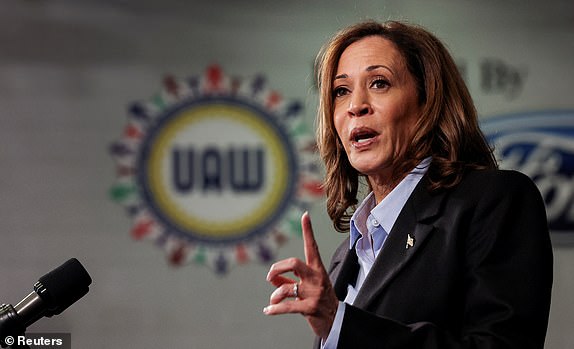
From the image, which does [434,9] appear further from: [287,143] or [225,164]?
[225,164]

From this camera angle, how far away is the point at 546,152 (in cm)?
400

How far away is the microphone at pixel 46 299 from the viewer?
1353mm

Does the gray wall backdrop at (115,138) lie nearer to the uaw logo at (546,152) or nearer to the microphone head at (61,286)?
the uaw logo at (546,152)

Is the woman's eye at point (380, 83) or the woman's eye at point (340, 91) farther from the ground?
the woman's eye at point (380, 83)

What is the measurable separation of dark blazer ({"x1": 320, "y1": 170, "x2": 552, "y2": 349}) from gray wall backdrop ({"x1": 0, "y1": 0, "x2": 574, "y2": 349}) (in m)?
2.25

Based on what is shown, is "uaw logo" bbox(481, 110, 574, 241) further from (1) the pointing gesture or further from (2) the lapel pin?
(1) the pointing gesture

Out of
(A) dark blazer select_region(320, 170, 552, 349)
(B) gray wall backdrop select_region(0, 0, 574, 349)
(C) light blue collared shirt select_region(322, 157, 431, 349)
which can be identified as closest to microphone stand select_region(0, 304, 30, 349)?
(A) dark blazer select_region(320, 170, 552, 349)

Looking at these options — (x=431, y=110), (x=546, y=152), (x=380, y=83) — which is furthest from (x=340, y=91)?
(x=546, y=152)

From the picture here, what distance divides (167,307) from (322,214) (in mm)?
826

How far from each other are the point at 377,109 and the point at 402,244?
31 centimetres

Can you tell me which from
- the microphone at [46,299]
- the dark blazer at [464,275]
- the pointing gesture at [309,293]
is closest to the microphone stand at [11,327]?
the microphone at [46,299]

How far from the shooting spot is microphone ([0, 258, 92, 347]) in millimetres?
1353

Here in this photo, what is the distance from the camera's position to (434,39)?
1.80 m

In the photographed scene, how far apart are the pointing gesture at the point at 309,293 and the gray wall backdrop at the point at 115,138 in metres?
2.42
